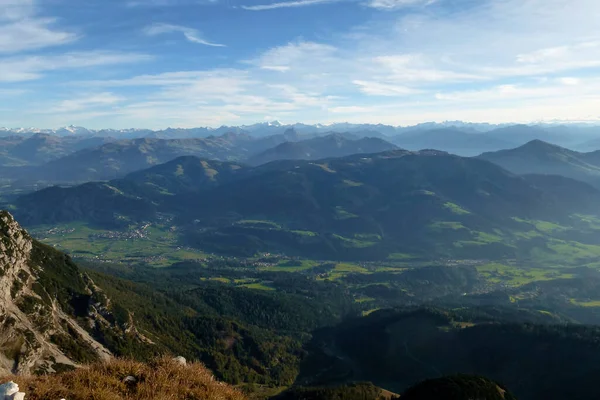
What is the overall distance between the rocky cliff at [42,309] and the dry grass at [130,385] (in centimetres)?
8834

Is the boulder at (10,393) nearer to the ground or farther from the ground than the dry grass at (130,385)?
farther from the ground

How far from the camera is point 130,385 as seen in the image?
923 inches

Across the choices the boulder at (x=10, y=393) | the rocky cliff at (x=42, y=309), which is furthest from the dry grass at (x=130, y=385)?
the rocky cliff at (x=42, y=309)

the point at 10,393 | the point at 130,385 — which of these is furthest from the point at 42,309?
the point at 10,393

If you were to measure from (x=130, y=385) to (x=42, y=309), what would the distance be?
403ft

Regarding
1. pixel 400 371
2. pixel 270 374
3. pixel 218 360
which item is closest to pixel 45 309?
pixel 218 360

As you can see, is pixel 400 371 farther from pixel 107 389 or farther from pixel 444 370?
pixel 107 389

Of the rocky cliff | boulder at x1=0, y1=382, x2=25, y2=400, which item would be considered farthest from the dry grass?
the rocky cliff

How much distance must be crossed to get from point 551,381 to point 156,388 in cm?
14568

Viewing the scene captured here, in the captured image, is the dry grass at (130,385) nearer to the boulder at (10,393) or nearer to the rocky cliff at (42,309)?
the boulder at (10,393)

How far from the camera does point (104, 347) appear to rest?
5458 inches

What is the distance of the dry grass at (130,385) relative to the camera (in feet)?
70.0

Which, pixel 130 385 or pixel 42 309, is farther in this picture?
pixel 42 309

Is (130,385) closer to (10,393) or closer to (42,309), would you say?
(10,393)
